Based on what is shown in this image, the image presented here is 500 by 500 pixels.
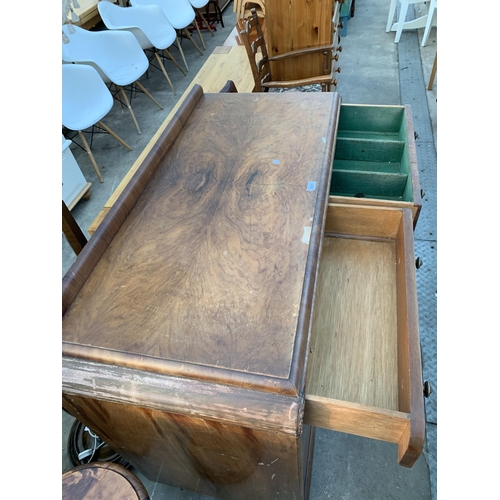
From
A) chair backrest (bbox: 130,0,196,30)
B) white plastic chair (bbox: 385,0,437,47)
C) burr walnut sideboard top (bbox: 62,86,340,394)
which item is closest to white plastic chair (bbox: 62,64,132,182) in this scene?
burr walnut sideboard top (bbox: 62,86,340,394)

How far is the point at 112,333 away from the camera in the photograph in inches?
32.4

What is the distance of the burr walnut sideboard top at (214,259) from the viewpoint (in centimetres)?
77

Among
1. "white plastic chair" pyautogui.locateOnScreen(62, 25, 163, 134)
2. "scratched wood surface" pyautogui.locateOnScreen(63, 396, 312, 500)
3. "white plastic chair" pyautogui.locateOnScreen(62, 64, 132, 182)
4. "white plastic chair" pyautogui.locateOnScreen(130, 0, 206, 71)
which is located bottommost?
"scratched wood surface" pyautogui.locateOnScreen(63, 396, 312, 500)

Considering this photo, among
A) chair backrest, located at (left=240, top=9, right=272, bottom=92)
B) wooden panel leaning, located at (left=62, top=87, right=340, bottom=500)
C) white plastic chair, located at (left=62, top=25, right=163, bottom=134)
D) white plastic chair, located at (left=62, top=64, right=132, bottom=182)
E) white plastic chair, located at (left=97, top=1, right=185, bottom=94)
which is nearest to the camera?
wooden panel leaning, located at (left=62, top=87, right=340, bottom=500)

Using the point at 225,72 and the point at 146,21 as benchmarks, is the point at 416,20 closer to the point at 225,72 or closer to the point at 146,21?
the point at 225,72

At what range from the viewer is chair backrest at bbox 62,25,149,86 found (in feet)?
9.73

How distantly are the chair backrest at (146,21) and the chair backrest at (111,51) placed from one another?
0.38m

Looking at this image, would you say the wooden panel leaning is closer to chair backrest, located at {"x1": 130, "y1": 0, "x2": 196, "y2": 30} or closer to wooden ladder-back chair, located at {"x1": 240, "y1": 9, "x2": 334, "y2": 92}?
wooden ladder-back chair, located at {"x1": 240, "y1": 9, "x2": 334, "y2": 92}

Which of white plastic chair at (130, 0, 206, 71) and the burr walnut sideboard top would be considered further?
white plastic chair at (130, 0, 206, 71)

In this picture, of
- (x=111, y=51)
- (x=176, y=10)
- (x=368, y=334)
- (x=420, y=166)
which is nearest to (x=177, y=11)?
(x=176, y=10)

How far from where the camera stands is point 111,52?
3061 mm
